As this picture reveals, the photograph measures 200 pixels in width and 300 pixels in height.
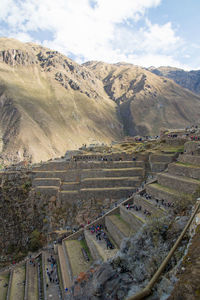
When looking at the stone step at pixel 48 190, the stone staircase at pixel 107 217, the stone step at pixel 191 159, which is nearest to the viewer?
the stone staircase at pixel 107 217

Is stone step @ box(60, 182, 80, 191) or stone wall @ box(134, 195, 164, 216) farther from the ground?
stone wall @ box(134, 195, 164, 216)

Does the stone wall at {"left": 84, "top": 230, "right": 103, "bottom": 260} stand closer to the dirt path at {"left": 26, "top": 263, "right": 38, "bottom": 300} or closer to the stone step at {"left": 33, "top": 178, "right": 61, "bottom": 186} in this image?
the dirt path at {"left": 26, "top": 263, "right": 38, "bottom": 300}

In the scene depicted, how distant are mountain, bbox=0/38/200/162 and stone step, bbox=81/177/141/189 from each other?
47146 millimetres

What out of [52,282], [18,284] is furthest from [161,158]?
[18,284]

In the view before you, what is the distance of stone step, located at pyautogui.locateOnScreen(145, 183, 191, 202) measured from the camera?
1787 cm

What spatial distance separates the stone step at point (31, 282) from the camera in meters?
18.2

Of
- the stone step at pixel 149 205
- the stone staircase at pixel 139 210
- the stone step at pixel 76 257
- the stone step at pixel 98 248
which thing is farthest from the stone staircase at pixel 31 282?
the stone step at pixel 149 205

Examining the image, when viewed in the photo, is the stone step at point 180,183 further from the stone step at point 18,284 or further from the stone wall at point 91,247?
the stone step at point 18,284

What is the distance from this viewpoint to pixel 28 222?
101 ft

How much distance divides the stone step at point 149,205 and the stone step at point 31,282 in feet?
39.0

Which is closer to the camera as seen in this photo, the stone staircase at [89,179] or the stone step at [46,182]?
the stone staircase at [89,179]

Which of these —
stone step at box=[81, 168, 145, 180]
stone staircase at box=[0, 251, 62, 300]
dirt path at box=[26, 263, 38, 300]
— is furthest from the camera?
stone step at box=[81, 168, 145, 180]

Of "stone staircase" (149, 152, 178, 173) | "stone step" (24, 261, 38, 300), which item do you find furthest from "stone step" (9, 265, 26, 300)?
"stone staircase" (149, 152, 178, 173)

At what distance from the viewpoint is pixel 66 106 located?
114438mm
